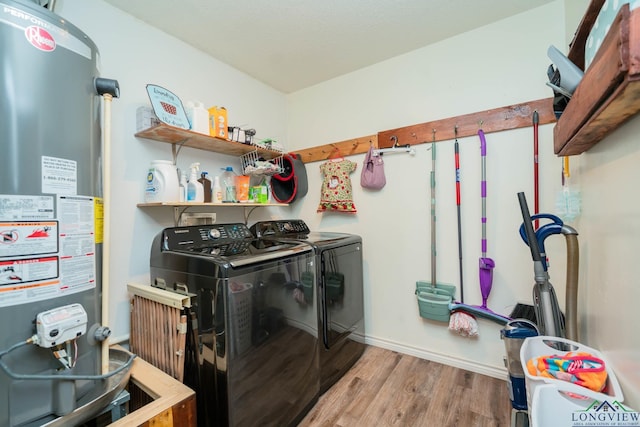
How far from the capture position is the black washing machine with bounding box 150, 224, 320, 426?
46.0 inches

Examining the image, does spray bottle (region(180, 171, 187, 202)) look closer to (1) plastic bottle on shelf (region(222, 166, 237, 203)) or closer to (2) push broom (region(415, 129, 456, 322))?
(1) plastic bottle on shelf (region(222, 166, 237, 203))

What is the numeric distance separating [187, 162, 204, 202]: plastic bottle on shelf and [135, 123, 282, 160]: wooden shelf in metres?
0.20

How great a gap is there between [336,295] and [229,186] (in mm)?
1185

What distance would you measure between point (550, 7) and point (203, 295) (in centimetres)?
270

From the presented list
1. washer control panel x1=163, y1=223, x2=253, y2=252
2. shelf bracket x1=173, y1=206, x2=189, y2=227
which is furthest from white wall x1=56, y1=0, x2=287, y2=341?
washer control panel x1=163, y1=223, x2=253, y2=252

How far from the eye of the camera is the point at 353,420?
1569mm

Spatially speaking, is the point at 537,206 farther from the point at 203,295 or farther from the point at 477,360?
the point at 203,295

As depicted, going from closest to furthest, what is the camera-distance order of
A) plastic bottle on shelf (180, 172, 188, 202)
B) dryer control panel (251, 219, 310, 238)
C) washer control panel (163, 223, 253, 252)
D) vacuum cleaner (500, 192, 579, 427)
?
vacuum cleaner (500, 192, 579, 427) → washer control panel (163, 223, 253, 252) → plastic bottle on shelf (180, 172, 188, 202) → dryer control panel (251, 219, 310, 238)

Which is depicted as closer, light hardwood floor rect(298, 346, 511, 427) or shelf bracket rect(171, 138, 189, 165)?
light hardwood floor rect(298, 346, 511, 427)

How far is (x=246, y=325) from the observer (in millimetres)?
1224

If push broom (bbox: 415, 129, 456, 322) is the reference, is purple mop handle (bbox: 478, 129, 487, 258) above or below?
above

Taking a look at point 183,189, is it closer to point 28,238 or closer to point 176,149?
point 176,149

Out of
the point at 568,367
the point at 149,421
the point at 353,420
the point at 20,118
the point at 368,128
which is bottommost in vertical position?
the point at 353,420

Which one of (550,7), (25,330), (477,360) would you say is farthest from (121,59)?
(477,360)
